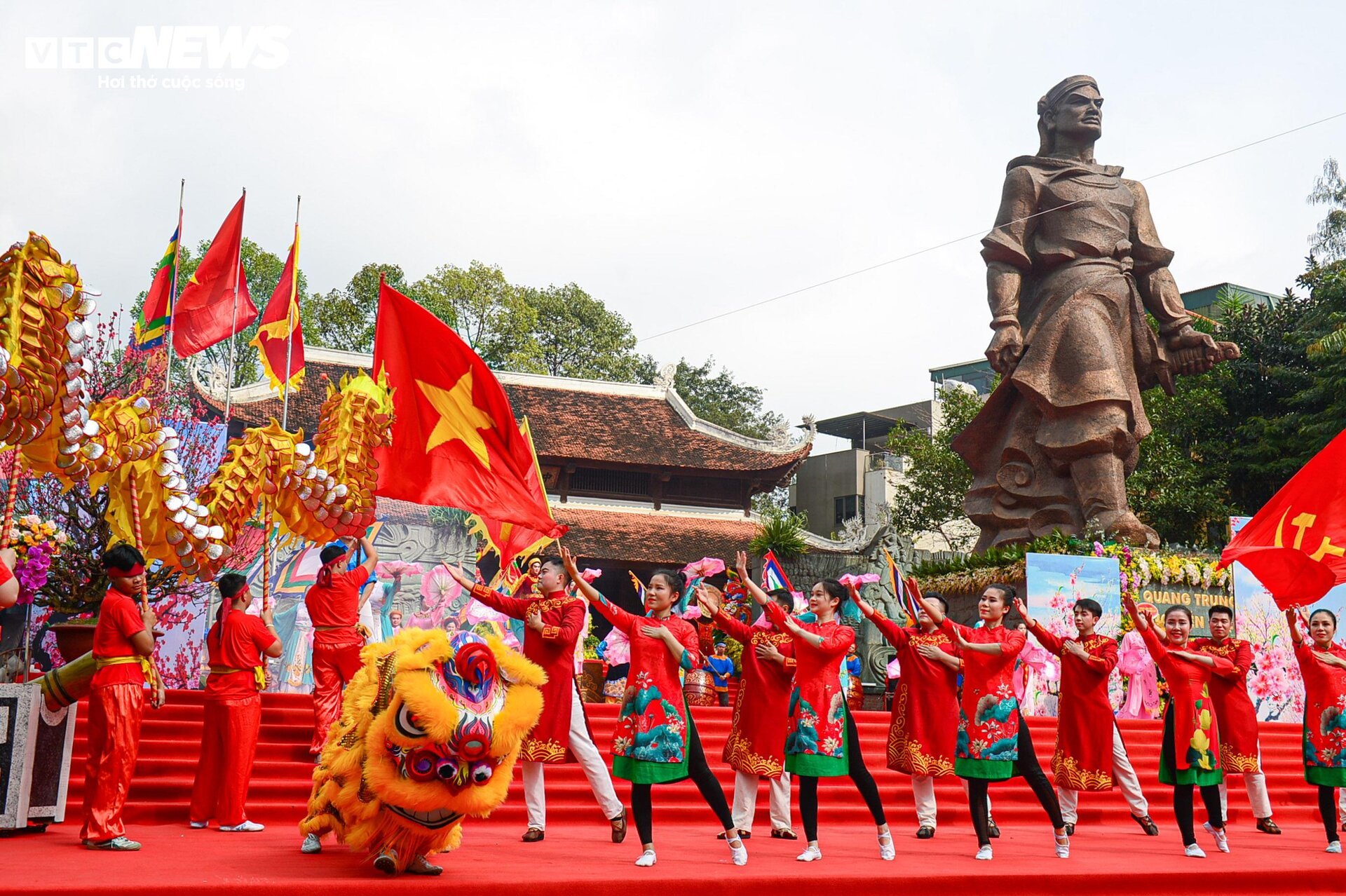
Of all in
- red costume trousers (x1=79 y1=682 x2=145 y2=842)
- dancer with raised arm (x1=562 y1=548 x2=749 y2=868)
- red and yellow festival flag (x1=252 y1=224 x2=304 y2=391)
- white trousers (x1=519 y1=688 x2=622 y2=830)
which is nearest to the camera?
red costume trousers (x1=79 y1=682 x2=145 y2=842)

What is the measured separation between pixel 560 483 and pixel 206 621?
10.9 metres

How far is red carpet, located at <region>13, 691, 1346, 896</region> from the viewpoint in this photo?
4492 millimetres

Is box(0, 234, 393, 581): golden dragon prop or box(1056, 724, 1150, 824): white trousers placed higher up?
box(0, 234, 393, 581): golden dragon prop

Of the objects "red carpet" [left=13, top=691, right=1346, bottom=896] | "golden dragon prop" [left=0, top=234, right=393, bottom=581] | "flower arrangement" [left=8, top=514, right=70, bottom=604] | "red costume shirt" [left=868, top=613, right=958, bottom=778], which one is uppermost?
"golden dragon prop" [left=0, top=234, right=393, bottom=581]

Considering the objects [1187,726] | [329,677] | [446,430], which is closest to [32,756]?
[329,677]

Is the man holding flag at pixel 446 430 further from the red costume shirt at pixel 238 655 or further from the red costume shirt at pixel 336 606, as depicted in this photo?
the red costume shirt at pixel 238 655

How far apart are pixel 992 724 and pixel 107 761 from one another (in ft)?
13.4

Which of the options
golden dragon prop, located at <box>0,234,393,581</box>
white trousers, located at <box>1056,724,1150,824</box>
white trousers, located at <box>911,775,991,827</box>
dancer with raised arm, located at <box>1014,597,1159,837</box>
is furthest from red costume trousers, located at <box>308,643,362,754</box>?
white trousers, located at <box>1056,724,1150,824</box>

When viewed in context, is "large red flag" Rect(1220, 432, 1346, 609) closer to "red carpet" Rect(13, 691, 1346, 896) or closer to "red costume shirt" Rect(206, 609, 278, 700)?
"red carpet" Rect(13, 691, 1346, 896)

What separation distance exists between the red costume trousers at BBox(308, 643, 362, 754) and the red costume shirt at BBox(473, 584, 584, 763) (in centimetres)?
126

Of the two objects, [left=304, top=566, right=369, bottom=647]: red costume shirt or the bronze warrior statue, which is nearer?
[left=304, top=566, right=369, bottom=647]: red costume shirt

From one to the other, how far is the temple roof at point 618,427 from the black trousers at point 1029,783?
52.8 feet

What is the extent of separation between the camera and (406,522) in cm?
1409

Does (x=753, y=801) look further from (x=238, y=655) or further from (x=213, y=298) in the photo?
(x=213, y=298)
